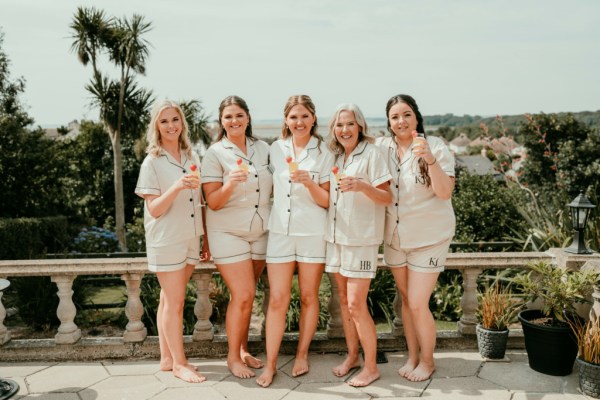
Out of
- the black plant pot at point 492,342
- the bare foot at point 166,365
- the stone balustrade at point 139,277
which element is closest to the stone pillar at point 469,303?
the stone balustrade at point 139,277

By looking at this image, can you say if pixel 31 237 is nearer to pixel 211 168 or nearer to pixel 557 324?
pixel 211 168

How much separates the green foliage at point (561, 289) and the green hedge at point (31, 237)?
10.3 m

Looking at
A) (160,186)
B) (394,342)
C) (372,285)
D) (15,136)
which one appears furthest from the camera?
(15,136)

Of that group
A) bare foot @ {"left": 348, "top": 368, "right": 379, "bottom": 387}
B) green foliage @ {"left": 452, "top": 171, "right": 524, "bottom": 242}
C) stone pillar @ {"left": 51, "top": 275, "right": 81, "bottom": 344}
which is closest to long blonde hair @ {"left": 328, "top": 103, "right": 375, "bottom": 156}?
bare foot @ {"left": 348, "top": 368, "right": 379, "bottom": 387}

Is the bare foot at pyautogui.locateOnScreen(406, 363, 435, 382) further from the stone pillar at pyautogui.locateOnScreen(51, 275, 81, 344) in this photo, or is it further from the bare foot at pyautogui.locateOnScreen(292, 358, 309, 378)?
the stone pillar at pyautogui.locateOnScreen(51, 275, 81, 344)

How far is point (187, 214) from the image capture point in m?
3.35

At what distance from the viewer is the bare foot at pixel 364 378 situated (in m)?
3.24

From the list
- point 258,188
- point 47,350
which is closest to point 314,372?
point 258,188

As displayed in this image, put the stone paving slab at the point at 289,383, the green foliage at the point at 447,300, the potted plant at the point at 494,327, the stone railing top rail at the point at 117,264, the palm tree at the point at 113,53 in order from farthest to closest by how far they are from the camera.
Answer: the palm tree at the point at 113,53, the green foliage at the point at 447,300, the stone railing top rail at the point at 117,264, the potted plant at the point at 494,327, the stone paving slab at the point at 289,383

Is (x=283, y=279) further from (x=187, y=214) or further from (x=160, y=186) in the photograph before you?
(x=160, y=186)

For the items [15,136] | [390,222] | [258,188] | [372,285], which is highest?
[15,136]

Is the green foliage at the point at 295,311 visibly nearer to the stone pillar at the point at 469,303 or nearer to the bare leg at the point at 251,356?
the bare leg at the point at 251,356

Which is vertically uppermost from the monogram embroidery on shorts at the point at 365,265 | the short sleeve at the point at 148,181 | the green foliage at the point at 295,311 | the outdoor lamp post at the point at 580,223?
the short sleeve at the point at 148,181

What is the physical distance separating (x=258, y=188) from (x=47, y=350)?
220 centimetres
